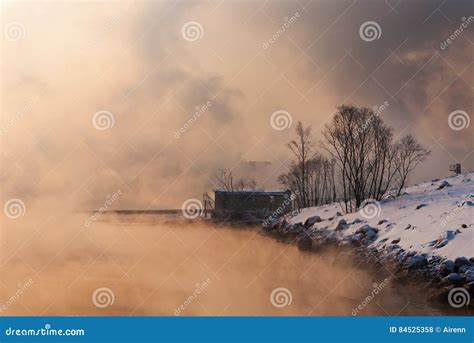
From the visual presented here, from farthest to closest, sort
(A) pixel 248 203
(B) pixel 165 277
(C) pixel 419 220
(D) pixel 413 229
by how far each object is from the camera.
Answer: (A) pixel 248 203 → (C) pixel 419 220 → (D) pixel 413 229 → (B) pixel 165 277

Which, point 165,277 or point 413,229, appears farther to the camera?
point 413,229

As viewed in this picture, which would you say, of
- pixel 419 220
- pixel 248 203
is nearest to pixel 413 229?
pixel 419 220

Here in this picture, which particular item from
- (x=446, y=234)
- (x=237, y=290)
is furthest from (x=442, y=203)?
(x=237, y=290)

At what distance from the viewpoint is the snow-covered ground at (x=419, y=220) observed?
902cm

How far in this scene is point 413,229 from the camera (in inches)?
411

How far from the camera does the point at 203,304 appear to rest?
777 centimetres

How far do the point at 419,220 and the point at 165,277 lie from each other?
242 inches

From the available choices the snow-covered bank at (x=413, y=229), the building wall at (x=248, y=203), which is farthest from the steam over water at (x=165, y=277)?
the building wall at (x=248, y=203)

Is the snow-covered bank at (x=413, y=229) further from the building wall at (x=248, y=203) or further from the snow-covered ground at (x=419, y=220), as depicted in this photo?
the building wall at (x=248, y=203)

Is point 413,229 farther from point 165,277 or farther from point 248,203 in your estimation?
point 165,277

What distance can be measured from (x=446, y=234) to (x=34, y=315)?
306 inches

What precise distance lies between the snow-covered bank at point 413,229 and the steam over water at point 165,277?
2.22 feet

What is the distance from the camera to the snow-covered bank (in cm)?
859
